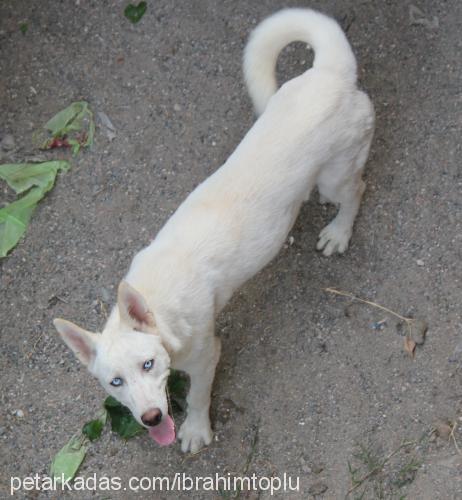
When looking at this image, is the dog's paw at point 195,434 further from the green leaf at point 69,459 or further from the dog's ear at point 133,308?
the dog's ear at point 133,308

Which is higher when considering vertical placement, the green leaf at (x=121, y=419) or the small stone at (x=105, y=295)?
the small stone at (x=105, y=295)

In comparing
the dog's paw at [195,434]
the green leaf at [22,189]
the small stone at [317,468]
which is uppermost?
the green leaf at [22,189]

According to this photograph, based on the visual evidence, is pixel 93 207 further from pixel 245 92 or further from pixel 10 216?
pixel 245 92

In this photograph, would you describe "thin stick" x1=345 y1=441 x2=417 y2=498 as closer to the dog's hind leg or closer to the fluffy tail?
the dog's hind leg

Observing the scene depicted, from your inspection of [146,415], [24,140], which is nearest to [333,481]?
[146,415]

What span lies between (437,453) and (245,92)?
7.65 ft

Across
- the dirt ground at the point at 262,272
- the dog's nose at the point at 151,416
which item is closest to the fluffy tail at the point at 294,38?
the dirt ground at the point at 262,272

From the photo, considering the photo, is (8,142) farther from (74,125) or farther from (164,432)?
(164,432)

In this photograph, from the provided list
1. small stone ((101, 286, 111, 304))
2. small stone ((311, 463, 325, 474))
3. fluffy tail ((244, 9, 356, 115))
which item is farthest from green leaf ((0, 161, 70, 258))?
small stone ((311, 463, 325, 474))

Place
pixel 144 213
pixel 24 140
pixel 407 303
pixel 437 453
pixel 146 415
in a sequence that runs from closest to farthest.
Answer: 1. pixel 146 415
2. pixel 437 453
3. pixel 407 303
4. pixel 144 213
5. pixel 24 140

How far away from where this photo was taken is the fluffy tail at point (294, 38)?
3631 millimetres

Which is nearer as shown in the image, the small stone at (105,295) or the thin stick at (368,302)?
the thin stick at (368,302)

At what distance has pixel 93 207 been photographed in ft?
14.9

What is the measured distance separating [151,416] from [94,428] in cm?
125
